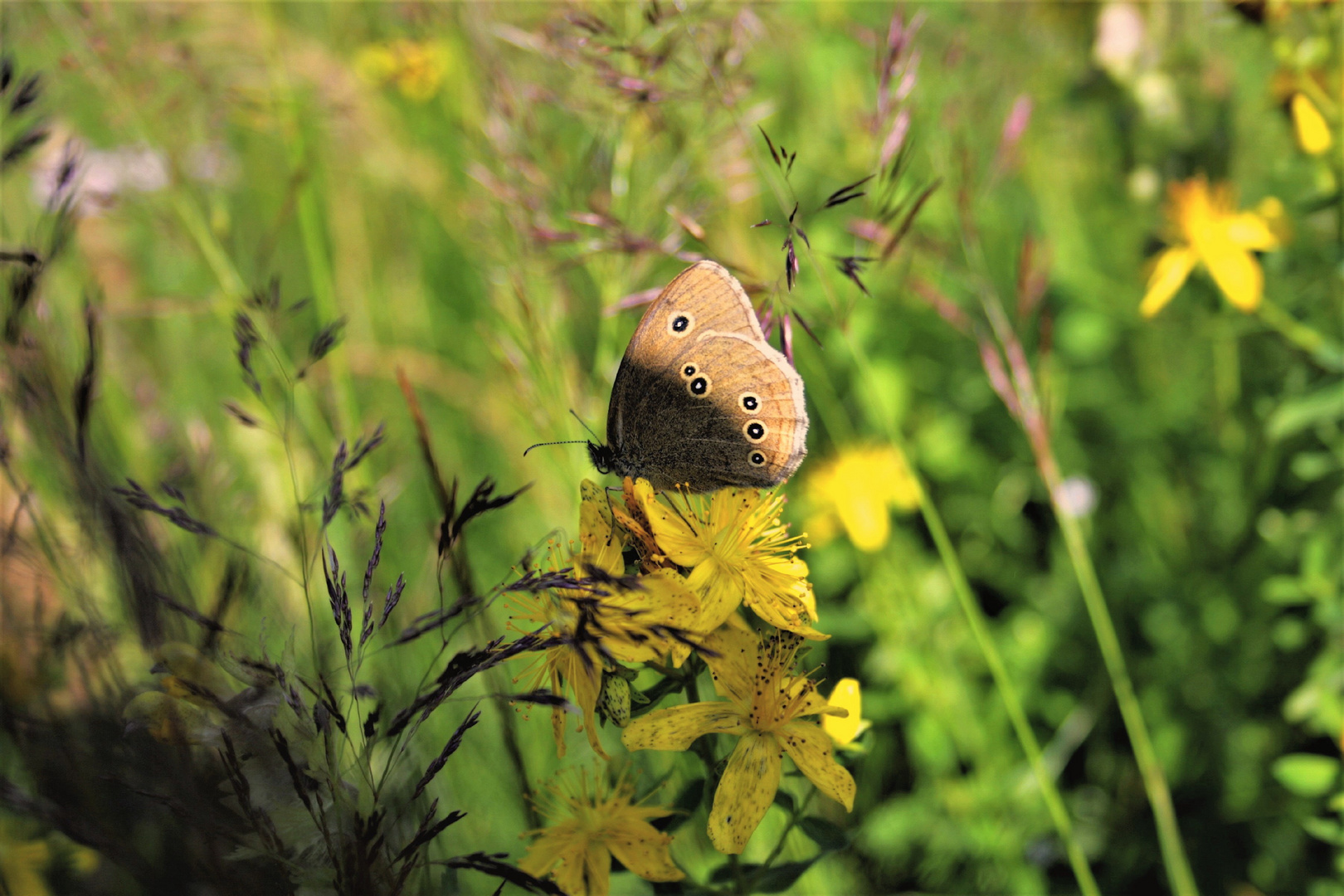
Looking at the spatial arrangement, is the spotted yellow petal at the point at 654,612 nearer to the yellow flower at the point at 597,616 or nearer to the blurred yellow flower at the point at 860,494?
the yellow flower at the point at 597,616

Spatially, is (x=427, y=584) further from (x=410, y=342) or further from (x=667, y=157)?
(x=410, y=342)

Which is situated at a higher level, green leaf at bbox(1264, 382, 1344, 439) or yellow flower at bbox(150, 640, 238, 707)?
yellow flower at bbox(150, 640, 238, 707)

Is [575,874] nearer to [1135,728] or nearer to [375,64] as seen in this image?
[1135,728]

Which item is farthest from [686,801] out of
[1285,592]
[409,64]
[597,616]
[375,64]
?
[375,64]

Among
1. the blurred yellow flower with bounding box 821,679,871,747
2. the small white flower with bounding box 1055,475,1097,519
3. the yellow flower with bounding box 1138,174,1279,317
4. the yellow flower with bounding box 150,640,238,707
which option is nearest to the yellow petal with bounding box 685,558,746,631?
the blurred yellow flower with bounding box 821,679,871,747

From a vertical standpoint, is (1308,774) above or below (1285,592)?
below

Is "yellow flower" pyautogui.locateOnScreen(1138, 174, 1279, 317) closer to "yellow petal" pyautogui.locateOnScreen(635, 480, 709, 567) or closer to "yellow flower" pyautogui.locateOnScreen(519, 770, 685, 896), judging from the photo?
"yellow petal" pyautogui.locateOnScreen(635, 480, 709, 567)
